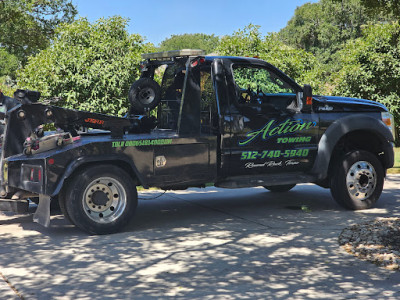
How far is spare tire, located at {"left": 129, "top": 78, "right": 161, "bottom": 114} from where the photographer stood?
26.0ft

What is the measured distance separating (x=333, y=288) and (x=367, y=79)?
1660 centimetres

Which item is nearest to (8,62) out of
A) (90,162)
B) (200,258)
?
(90,162)

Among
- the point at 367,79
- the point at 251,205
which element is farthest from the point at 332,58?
the point at 251,205

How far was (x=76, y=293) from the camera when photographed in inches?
190

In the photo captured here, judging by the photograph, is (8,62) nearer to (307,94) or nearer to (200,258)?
(307,94)

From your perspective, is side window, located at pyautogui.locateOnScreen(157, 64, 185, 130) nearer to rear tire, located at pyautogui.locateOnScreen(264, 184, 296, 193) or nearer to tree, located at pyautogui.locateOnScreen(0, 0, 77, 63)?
rear tire, located at pyautogui.locateOnScreen(264, 184, 296, 193)

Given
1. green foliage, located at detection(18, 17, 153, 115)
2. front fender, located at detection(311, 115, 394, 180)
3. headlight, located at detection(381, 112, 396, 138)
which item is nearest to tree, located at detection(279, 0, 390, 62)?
green foliage, located at detection(18, 17, 153, 115)

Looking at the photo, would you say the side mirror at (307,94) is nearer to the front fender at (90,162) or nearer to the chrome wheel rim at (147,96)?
the chrome wheel rim at (147,96)

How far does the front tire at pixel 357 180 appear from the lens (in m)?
8.29


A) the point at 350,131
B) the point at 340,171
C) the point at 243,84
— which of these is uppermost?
the point at 243,84

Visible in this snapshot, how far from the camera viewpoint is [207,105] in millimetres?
7723

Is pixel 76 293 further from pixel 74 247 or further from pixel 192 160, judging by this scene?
pixel 192 160

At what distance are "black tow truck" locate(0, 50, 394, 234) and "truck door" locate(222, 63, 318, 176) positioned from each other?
15mm

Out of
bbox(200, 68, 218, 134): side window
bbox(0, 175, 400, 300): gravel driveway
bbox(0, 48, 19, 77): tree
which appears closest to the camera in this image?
bbox(0, 175, 400, 300): gravel driveway
